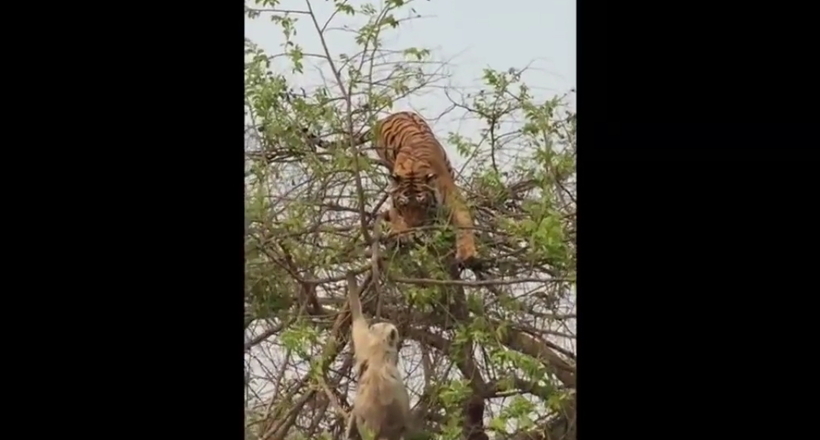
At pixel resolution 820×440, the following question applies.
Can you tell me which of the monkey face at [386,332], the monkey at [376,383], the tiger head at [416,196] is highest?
the tiger head at [416,196]

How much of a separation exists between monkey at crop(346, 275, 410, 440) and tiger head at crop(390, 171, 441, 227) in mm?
128

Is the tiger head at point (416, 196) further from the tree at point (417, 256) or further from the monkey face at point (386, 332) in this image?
Result: the monkey face at point (386, 332)

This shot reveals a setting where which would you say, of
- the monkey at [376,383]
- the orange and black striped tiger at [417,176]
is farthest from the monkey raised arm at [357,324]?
the orange and black striped tiger at [417,176]

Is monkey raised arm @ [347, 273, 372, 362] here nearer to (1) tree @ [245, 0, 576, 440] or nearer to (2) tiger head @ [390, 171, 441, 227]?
(1) tree @ [245, 0, 576, 440]

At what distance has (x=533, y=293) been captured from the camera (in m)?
1.33

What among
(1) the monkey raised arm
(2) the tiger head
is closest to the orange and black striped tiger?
(2) the tiger head

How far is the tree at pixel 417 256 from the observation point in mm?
1313

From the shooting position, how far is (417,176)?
4.42ft

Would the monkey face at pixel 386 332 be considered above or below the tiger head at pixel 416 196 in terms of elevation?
below
